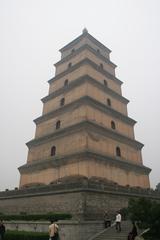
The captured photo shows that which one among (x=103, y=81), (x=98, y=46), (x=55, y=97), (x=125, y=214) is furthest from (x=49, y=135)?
(x=98, y=46)

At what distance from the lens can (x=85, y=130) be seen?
1912 cm

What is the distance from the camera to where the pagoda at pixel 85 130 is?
18797 mm

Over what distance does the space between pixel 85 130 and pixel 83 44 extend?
12.3m

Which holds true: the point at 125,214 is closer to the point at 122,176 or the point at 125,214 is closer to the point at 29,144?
the point at 122,176

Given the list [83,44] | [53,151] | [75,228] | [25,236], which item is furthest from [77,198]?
[83,44]

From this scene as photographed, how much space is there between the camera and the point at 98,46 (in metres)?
28.5

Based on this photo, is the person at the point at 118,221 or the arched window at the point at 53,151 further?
the arched window at the point at 53,151

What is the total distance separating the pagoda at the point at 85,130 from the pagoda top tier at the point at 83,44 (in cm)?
11

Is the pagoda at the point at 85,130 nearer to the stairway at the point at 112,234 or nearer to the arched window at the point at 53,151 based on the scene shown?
the arched window at the point at 53,151

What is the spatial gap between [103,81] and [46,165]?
35.7ft

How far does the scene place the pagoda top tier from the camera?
27502 millimetres

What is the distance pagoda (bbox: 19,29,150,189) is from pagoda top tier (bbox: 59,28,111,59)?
0.11 m

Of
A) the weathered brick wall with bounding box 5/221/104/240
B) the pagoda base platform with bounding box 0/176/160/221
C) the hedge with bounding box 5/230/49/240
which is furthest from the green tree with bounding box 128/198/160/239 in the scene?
the hedge with bounding box 5/230/49/240

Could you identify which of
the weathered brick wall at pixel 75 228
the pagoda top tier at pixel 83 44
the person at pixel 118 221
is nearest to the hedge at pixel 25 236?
the weathered brick wall at pixel 75 228
